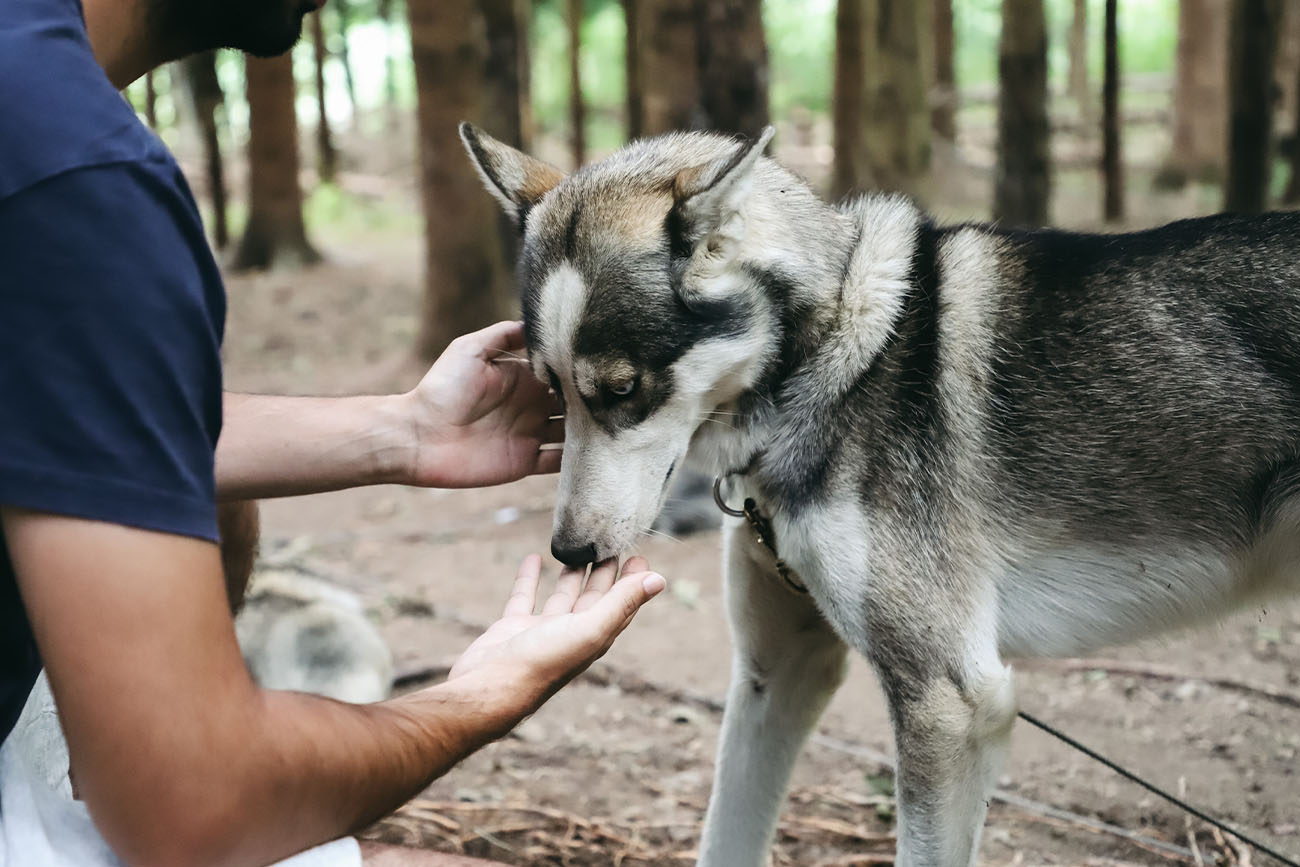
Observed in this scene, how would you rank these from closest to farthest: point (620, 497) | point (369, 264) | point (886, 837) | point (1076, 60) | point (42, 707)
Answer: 1. point (42, 707)
2. point (620, 497)
3. point (886, 837)
4. point (369, 264)
5. point (1076, 60)

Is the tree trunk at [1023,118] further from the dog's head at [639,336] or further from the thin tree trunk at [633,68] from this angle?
the dog's head at [639,336]

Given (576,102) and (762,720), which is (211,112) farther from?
(762,720)

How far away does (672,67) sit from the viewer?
698cm

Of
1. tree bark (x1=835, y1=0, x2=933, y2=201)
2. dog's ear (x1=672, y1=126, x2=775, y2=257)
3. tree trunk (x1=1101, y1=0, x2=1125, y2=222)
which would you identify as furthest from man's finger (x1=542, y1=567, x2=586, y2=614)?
tree bark (x1=835, y1=0, x2=933, y2=201)

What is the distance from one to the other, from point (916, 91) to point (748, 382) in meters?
13.0

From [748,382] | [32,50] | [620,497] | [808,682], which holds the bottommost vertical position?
[808,682]

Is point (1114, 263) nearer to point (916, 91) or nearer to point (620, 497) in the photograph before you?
point (620, 497)

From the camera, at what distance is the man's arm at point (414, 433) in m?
2.72

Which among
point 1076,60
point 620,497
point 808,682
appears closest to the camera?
point 620,497

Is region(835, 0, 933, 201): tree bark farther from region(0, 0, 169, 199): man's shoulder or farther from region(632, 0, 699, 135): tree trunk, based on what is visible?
region(0, 0, 169, 199): man's shoulder

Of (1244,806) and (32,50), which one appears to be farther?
(1244,806)

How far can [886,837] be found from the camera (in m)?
3.51

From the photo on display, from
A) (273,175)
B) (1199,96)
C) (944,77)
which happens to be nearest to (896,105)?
(1199,96)

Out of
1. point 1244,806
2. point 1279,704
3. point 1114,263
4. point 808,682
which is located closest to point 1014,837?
point 1244,806
